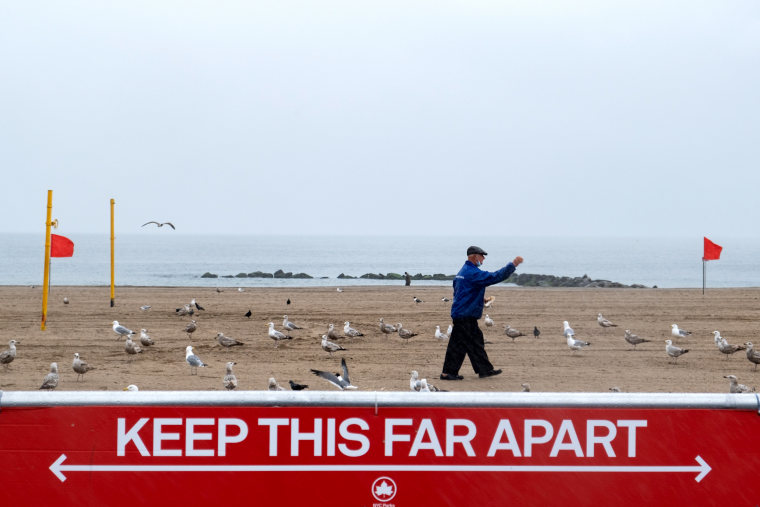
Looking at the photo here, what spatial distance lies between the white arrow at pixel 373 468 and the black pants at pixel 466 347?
8.97 metres

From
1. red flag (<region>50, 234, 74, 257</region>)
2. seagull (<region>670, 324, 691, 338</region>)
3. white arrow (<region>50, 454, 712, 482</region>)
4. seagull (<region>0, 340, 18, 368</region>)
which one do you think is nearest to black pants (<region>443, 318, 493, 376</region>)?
seagull (<region>0, 340, 18, 368</region>)

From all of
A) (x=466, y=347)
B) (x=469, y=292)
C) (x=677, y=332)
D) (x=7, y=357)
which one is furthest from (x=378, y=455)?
(x=677, y=332)

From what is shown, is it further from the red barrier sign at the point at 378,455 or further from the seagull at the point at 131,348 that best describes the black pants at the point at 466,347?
the red barrier sign at the point at 378,455

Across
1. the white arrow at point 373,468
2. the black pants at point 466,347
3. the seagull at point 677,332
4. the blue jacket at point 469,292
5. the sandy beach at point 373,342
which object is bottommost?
the sandy beach at point 373,342

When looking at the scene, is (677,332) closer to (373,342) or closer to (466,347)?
(373,342)

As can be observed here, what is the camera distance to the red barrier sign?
4402mm

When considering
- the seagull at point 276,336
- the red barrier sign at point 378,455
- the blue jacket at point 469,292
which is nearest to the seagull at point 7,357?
the seagull at point 276,336

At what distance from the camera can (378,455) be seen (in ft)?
14.6

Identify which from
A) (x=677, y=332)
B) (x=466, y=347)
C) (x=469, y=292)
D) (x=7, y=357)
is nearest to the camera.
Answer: (x=469, y=292)

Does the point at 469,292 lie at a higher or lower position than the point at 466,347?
higher

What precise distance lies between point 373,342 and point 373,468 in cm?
1641

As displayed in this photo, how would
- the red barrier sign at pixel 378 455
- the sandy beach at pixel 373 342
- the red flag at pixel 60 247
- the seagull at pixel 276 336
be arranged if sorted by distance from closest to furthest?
the red barrier sign at pixel 378 455 → the sandy beach at pixel 373 342 → the seagull at pixel 276 336 → the red flag at pixel 60 247

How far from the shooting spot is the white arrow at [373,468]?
4406 millimetres

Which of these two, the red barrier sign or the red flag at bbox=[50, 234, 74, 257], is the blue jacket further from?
the red flag at bbox=[50, 234, 74, 257]
